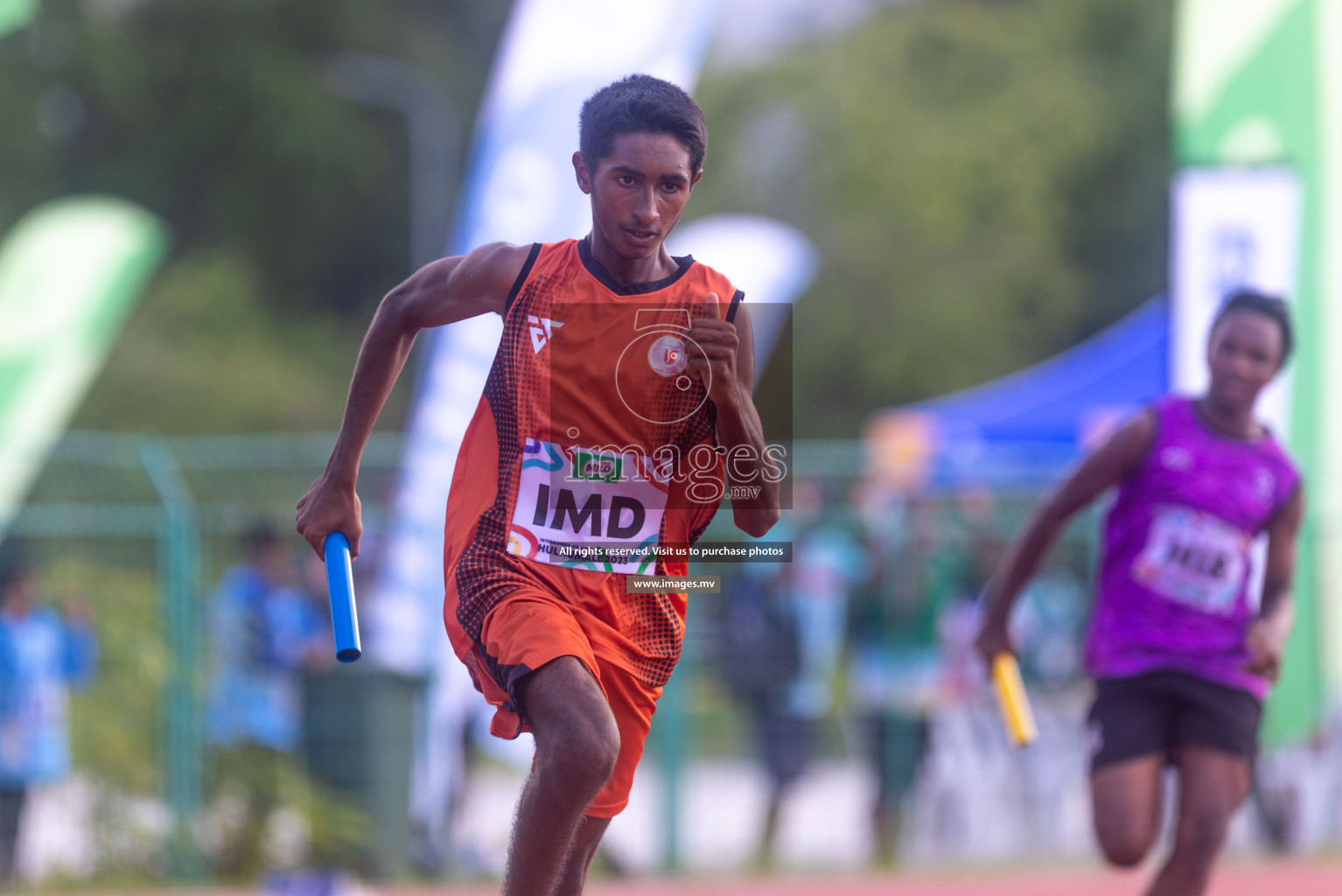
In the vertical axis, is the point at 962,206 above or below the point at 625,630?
above

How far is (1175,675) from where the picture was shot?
546cm

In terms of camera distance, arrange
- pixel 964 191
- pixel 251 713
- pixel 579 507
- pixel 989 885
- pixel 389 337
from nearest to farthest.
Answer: pixel 579 507
pixel 389 337
pixel 251 713
pixel 989 885
pixel 964 191

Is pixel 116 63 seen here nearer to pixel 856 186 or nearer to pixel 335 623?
pixel 856 186

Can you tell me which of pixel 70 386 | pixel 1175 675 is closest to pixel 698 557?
pixel 1175 675

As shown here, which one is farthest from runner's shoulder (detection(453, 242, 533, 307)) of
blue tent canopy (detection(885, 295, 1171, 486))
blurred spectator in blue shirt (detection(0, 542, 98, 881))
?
blue tent canopy (detection(885, 295, 1171, 486))

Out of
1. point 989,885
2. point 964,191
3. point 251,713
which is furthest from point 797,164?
point 251,713

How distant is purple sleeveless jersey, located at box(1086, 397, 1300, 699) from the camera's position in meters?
5.48

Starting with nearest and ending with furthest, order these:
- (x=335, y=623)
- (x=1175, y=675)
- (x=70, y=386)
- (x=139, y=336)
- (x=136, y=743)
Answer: (x=335, y=623)
(x=1175, y=675)
(x=136, y=743)
(x=70, y=386)
(x=139, y=336)

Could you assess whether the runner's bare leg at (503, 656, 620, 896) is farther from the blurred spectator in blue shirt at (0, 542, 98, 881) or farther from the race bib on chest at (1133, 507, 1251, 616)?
the blurred spectator in blue shirt at (0, 542, 98, 881)

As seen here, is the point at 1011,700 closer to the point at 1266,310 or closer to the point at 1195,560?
the point at 1195,560

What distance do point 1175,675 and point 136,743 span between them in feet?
20.1

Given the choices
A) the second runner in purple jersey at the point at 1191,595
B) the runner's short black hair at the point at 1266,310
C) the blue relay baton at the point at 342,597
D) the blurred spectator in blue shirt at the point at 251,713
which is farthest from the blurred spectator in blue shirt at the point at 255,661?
the runner's short black hair at the point at 1266,310

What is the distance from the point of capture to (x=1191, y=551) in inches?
218

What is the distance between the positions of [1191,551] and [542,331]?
2584 mm
